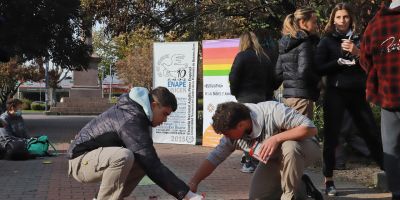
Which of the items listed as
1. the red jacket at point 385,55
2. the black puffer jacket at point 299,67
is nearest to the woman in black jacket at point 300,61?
the black puffer jacket at point 299,67

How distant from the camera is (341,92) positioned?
5328 millimetres

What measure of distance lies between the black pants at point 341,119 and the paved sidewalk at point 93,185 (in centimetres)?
41

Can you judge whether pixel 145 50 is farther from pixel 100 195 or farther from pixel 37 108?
pixel 100 195

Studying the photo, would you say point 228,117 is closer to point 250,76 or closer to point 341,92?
point 341,92

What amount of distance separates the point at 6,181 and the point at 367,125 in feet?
14.2

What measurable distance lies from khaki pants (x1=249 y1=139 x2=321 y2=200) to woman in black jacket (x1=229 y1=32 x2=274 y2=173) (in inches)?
80.6

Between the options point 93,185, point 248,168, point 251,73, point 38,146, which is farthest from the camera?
point 38,146

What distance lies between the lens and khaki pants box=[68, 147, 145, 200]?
3982 mm

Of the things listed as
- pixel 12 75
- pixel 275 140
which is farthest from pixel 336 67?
pixel 12 75

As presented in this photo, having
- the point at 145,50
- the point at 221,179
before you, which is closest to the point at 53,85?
the point at 145,50

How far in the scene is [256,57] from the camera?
6598 millimetres

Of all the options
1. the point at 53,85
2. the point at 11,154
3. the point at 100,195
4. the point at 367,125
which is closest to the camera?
the point at 100,195

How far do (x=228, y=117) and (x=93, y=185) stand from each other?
2.93m

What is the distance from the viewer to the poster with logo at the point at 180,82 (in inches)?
412
